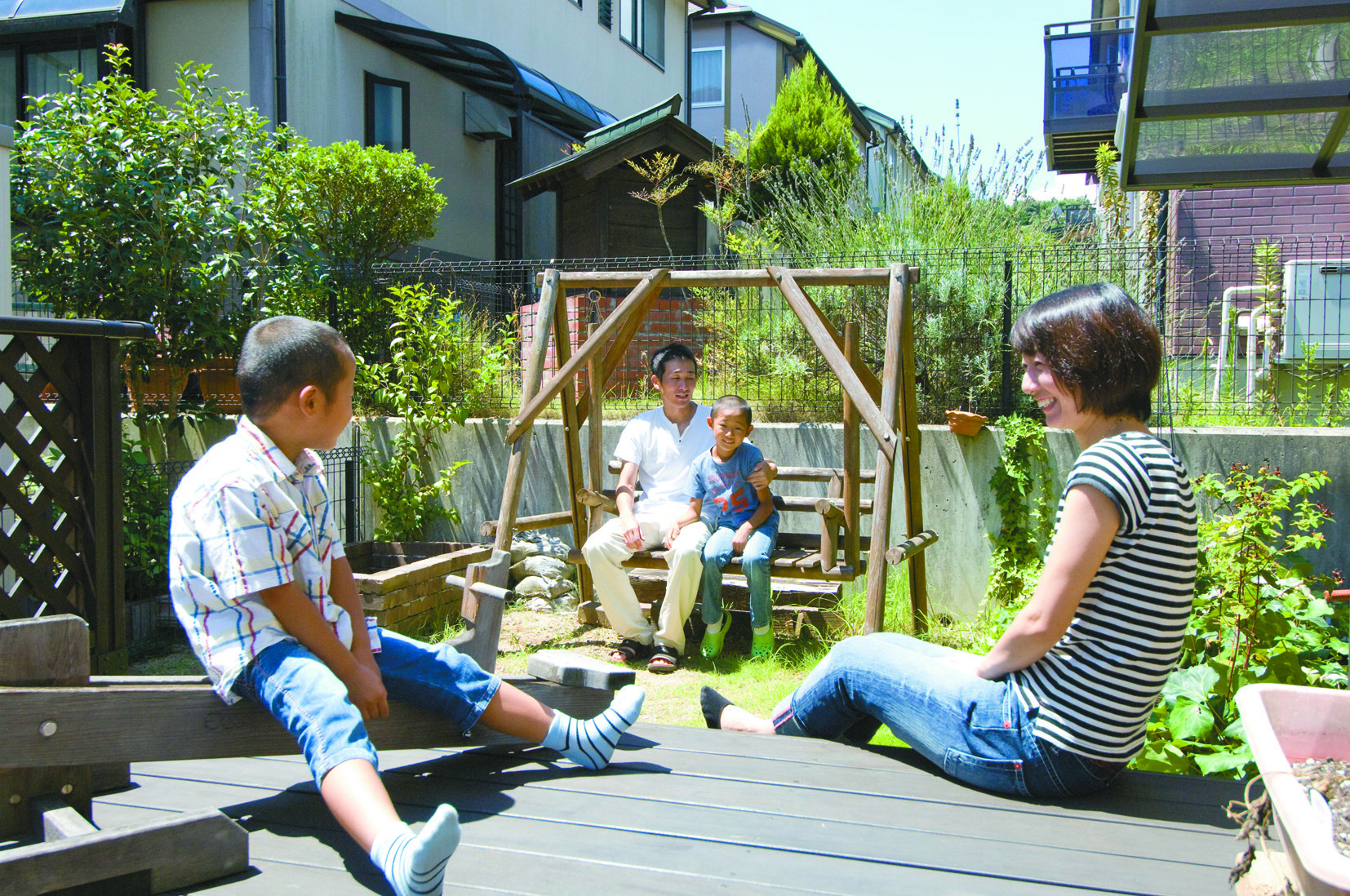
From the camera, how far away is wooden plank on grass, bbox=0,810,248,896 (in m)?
1.64

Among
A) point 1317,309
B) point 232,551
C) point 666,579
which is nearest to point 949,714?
point 232,551

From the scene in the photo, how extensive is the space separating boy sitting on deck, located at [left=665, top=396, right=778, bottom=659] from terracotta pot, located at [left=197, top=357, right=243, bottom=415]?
422cm

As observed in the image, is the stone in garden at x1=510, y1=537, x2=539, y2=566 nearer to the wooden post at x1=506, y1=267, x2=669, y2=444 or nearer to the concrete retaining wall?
the concrete retaining wall

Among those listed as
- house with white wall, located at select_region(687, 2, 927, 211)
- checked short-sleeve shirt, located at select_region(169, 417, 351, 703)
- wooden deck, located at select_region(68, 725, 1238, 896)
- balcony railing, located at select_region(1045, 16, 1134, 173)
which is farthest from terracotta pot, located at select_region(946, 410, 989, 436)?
house with white wall, located at select_region(687, 2, 927, 211)

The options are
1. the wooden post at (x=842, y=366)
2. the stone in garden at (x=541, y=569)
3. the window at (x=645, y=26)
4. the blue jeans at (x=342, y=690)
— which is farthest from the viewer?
the window at (x=645, y=26)

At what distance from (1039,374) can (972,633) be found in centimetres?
376

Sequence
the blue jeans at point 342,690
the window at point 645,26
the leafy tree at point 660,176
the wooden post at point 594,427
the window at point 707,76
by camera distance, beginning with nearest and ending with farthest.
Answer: the blue jeans at point 342,690, the wooden post at point 594,427, the leafy tree at point 660,176, the window at point 645,26, the window at point 707,76

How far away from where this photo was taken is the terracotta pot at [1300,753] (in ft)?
3.90

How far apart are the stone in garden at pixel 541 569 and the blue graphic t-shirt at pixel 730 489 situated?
1.66 m

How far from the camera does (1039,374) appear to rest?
7.22ft

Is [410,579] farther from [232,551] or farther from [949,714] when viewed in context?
[949,714]

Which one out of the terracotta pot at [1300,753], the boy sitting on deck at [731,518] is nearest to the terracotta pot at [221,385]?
the boy sitting on deck at [731,518]

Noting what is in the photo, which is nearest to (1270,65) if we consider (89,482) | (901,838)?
(901,838)

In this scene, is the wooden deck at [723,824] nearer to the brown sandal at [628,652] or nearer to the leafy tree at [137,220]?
the brown sandal at [628,652]
